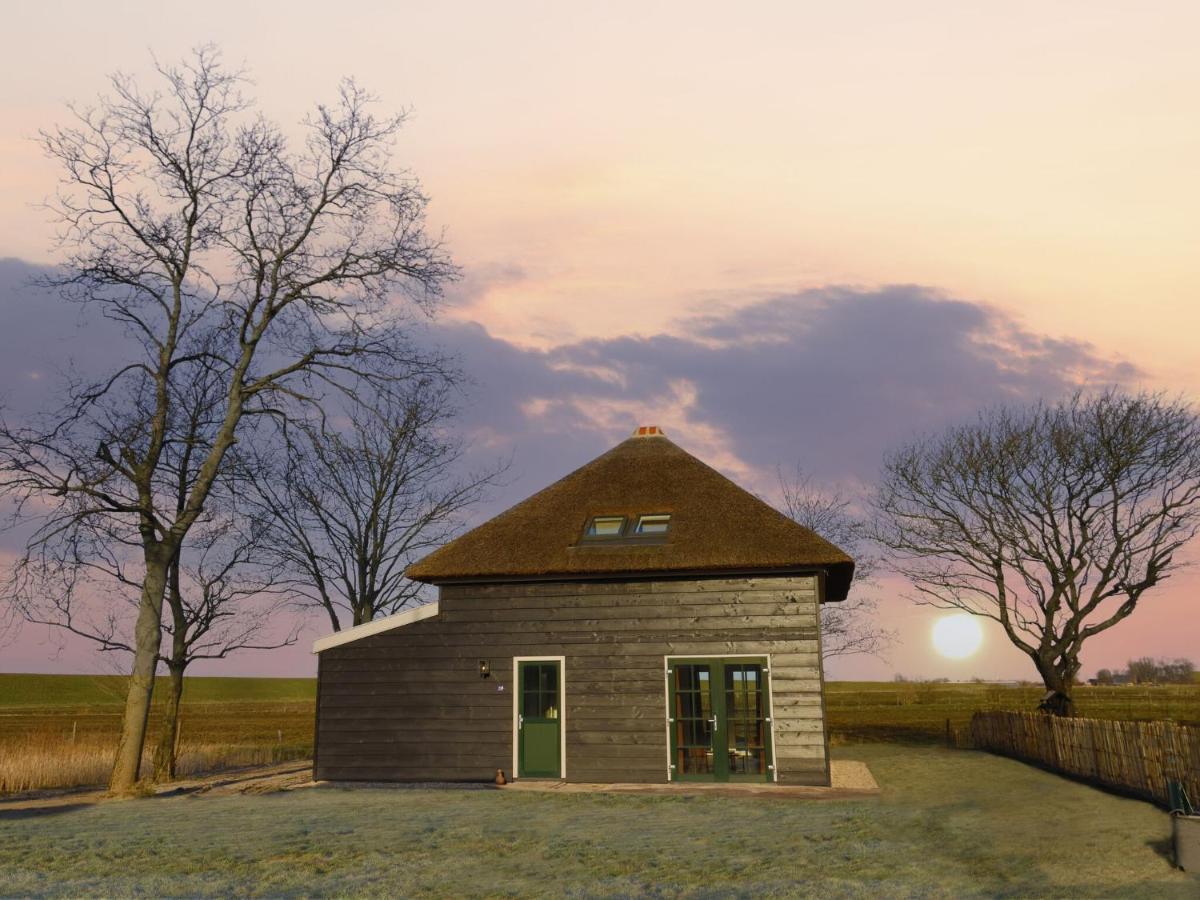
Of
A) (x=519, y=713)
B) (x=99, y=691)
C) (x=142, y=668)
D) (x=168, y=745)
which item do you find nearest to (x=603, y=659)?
(x=519, y=713)

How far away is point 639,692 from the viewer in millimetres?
18203

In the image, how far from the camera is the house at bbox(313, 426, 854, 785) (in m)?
17.8

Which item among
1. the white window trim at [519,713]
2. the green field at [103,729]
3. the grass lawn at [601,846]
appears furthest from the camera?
Answer: the green field at [103,729]

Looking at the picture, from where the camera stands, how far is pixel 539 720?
1848 centimetres

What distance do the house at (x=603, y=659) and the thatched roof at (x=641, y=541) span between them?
42 mm

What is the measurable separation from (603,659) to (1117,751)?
8699mm

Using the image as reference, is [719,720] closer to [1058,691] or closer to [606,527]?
[606,527]

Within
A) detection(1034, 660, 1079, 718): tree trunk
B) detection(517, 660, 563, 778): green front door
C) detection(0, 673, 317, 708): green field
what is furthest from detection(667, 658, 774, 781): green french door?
detection(0, 673, 317, 708): green field

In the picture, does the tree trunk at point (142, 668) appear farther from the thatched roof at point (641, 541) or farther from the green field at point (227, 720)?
the thatched roof at point (641, 541)

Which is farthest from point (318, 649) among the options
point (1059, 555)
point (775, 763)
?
point (1059, 555)

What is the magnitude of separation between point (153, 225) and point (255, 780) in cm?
1144

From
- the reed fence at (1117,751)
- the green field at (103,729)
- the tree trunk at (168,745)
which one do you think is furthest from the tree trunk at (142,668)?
the reed fence at (1117,751)

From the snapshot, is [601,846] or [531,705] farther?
[531,705]

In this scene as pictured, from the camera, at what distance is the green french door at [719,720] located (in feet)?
58.0
